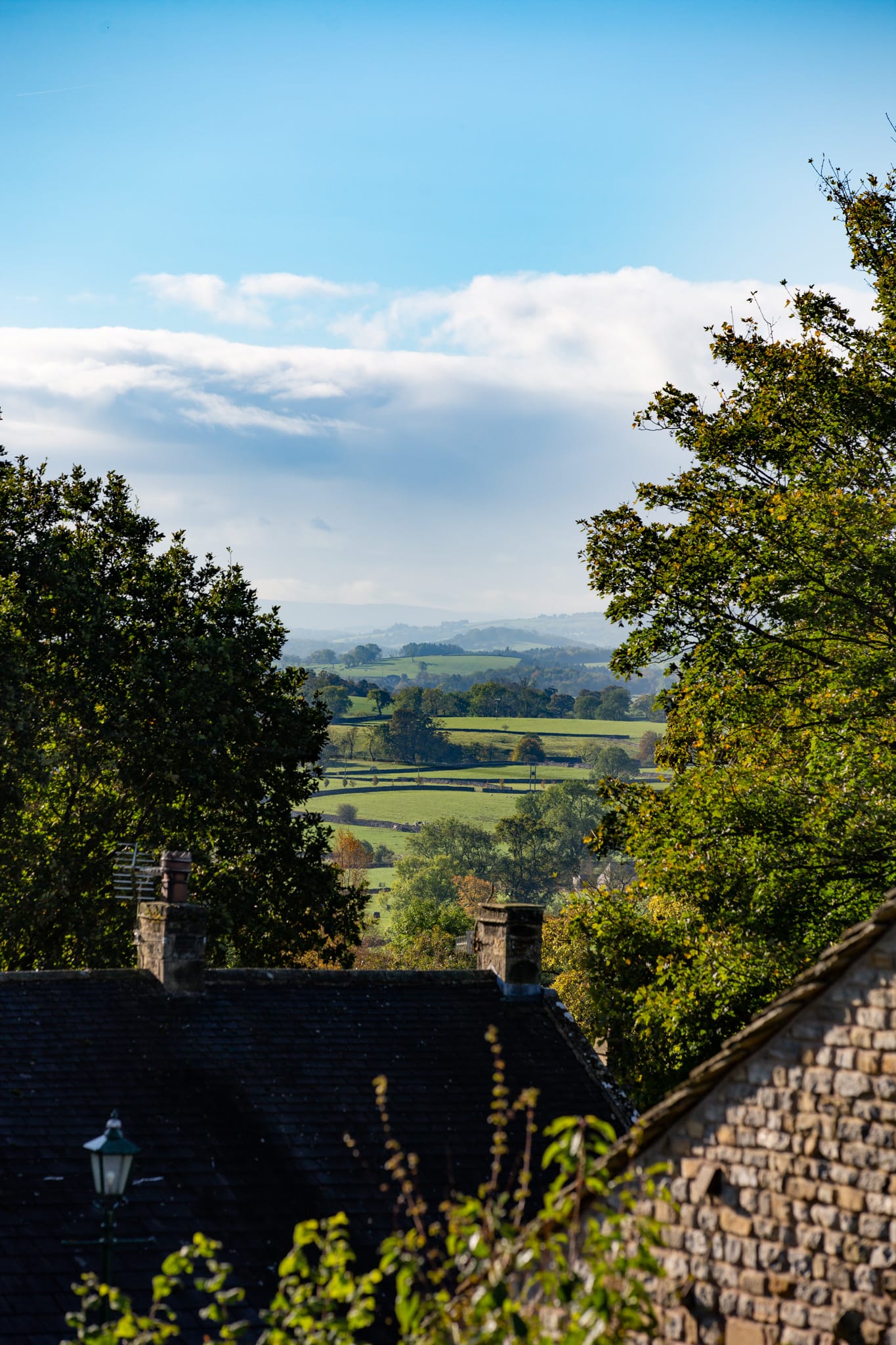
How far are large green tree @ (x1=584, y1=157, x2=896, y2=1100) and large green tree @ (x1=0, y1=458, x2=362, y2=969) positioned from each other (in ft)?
30.9

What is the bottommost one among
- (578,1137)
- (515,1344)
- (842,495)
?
(515,1344)

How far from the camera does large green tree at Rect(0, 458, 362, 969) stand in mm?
27859

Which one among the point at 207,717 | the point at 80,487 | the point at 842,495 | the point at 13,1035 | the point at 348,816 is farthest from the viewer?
the point at 348,816

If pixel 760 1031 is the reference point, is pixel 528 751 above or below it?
above

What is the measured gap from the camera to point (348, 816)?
421ft

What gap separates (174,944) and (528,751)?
151 metres

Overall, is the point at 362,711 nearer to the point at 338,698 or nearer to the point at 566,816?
the point at 338,698

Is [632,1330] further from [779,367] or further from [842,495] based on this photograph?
[779,367]

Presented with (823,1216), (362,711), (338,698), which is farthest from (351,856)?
(823,1216)

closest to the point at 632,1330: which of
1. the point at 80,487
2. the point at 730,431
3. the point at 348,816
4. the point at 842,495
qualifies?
the point at 842,495

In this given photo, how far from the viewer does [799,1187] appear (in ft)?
21.5

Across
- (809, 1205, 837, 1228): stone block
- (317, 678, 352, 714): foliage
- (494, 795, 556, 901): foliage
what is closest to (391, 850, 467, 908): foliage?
(494, 795, 556, 901): foliage

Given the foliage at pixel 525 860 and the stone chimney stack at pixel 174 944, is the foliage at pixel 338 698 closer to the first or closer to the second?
the foliage at pixel 525 860

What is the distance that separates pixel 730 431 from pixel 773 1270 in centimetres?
1813
